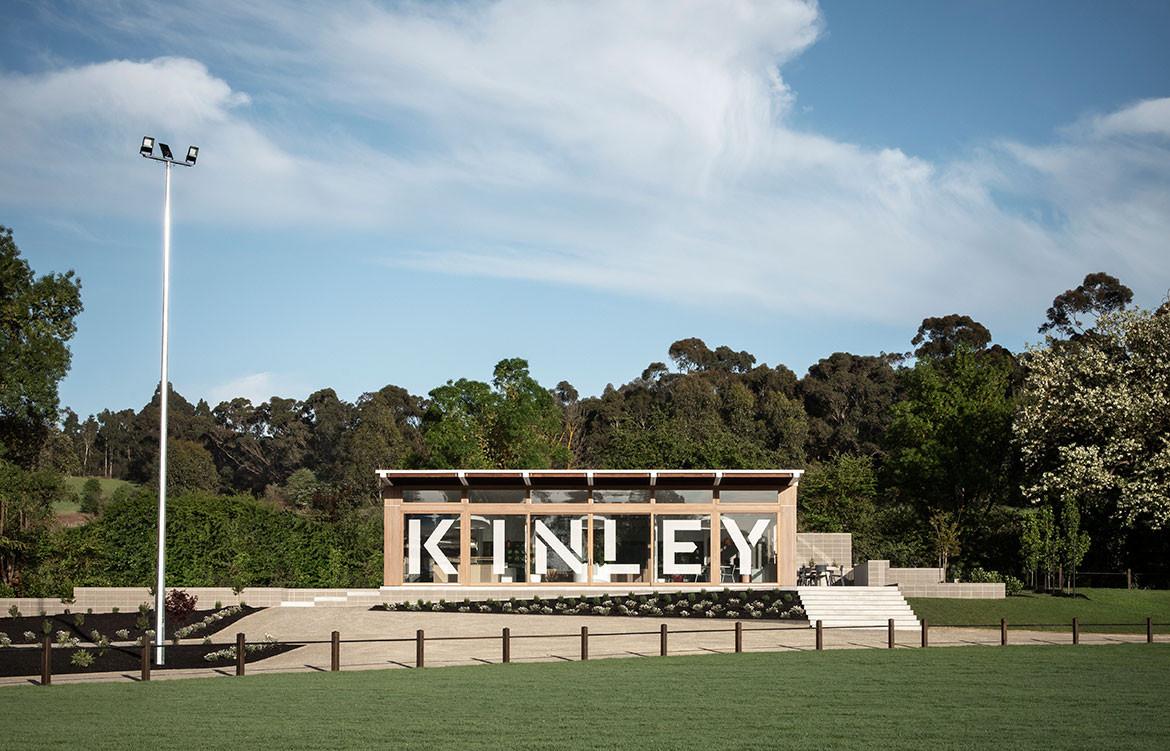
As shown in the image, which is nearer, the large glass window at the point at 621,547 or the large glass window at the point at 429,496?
the large glass window at the point at 621,547

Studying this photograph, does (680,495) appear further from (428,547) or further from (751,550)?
(428,547)

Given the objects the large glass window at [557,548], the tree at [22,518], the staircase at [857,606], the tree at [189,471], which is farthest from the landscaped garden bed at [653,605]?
the tree at [189,471]

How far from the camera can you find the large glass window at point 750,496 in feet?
111

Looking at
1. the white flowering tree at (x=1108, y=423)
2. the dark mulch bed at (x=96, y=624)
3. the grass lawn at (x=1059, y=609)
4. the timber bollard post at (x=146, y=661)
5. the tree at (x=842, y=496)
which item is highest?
the white flowering tree at (x=1108, y=423)

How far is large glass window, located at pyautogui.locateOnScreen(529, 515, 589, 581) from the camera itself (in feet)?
111

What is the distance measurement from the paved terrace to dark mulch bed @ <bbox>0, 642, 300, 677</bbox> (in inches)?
21.4

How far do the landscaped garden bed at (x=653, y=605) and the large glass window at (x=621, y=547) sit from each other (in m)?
1.42

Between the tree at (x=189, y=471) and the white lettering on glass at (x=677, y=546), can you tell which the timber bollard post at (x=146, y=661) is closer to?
the white lettering on glass at (x=677, y=546)

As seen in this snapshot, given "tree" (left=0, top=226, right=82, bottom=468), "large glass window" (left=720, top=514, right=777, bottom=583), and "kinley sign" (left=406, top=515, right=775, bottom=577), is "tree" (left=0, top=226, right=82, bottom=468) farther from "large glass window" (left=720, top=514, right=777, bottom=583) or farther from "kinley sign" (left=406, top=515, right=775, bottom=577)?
"large glass window" (left=720, top=514, right=777, bottom=583)

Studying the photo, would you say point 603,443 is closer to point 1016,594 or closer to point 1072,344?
point 1072,344

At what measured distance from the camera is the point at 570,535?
34.1 metres

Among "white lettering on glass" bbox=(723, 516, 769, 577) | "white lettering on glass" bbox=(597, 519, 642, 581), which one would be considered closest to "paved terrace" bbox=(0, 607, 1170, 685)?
"white lettering on glass" bbox=(597, 519, 642, 581)

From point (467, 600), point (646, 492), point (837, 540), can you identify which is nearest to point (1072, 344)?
point (837, 540)

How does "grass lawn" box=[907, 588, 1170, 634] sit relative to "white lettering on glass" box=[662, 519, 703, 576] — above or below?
below
